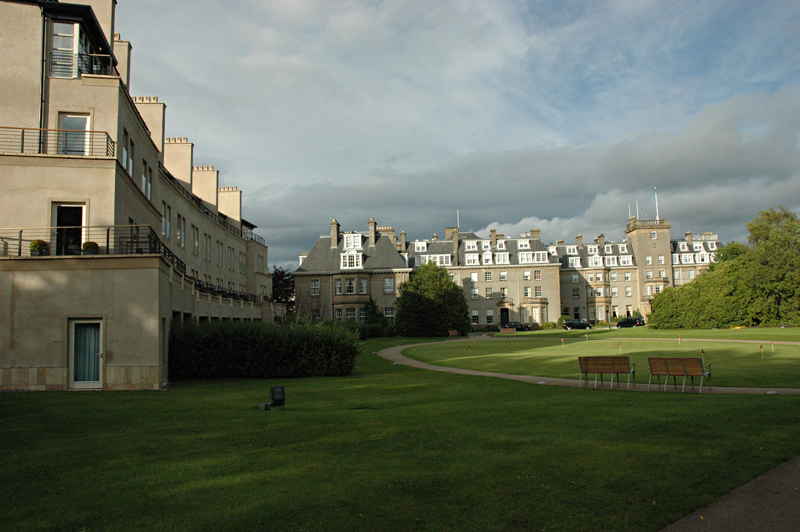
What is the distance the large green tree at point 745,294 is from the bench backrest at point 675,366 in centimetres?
4807

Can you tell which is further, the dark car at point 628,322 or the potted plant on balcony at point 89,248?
the dark car at point 628,322

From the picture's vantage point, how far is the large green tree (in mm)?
55094

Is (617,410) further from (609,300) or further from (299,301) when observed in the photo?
(609,300)

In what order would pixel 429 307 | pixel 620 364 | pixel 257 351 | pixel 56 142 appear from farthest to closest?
pixel 429 307 < pixel 257 351 < pixel 56 142 < pixel 620 364

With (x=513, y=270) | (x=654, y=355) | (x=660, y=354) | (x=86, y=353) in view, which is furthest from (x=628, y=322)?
(x=86, y=353)

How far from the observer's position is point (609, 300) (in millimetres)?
90188

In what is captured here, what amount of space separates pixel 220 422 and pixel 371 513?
6.36m

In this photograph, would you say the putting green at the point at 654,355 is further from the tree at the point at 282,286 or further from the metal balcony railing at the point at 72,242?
the tree at the point at 282,286

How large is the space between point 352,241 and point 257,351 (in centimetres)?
4957

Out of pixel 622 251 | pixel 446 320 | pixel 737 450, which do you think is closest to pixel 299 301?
pixel 446 320

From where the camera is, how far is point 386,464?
7.49m

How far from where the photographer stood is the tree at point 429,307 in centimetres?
6294

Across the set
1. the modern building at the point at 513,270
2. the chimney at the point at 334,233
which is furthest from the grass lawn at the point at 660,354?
the chimney at the point at 334,233

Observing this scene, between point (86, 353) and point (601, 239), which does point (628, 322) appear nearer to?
point (601, 239)
